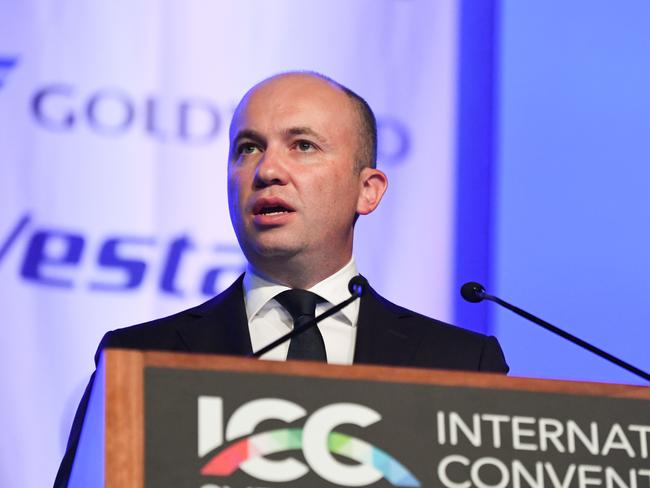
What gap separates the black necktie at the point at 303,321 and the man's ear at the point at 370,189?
29 cm

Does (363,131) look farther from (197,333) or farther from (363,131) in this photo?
(197,333)

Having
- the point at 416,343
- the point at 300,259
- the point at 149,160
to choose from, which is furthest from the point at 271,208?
the point at 149,160

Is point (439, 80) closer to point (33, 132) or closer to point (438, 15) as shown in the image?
point (438, 15)

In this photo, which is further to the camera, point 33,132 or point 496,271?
point 496,271

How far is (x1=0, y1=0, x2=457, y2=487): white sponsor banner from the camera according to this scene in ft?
8.80

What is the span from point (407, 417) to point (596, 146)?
1995 mm

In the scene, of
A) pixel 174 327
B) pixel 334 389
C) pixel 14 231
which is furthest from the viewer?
pixel 14 231

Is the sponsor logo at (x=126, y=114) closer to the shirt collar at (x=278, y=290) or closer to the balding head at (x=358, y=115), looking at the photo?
the balding head at (x=358, y=115)

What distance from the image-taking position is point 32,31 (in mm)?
2848

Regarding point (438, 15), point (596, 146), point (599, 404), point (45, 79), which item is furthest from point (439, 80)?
point (599, 404)

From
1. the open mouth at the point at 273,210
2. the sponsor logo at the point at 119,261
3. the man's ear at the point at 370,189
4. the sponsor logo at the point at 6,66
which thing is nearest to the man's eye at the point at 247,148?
the open mouth at the point at 273,210

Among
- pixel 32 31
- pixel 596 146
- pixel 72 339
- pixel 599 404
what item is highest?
pixel 32 31

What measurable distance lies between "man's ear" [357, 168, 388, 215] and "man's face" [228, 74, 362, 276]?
0.03m

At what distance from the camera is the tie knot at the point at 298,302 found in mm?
2168
